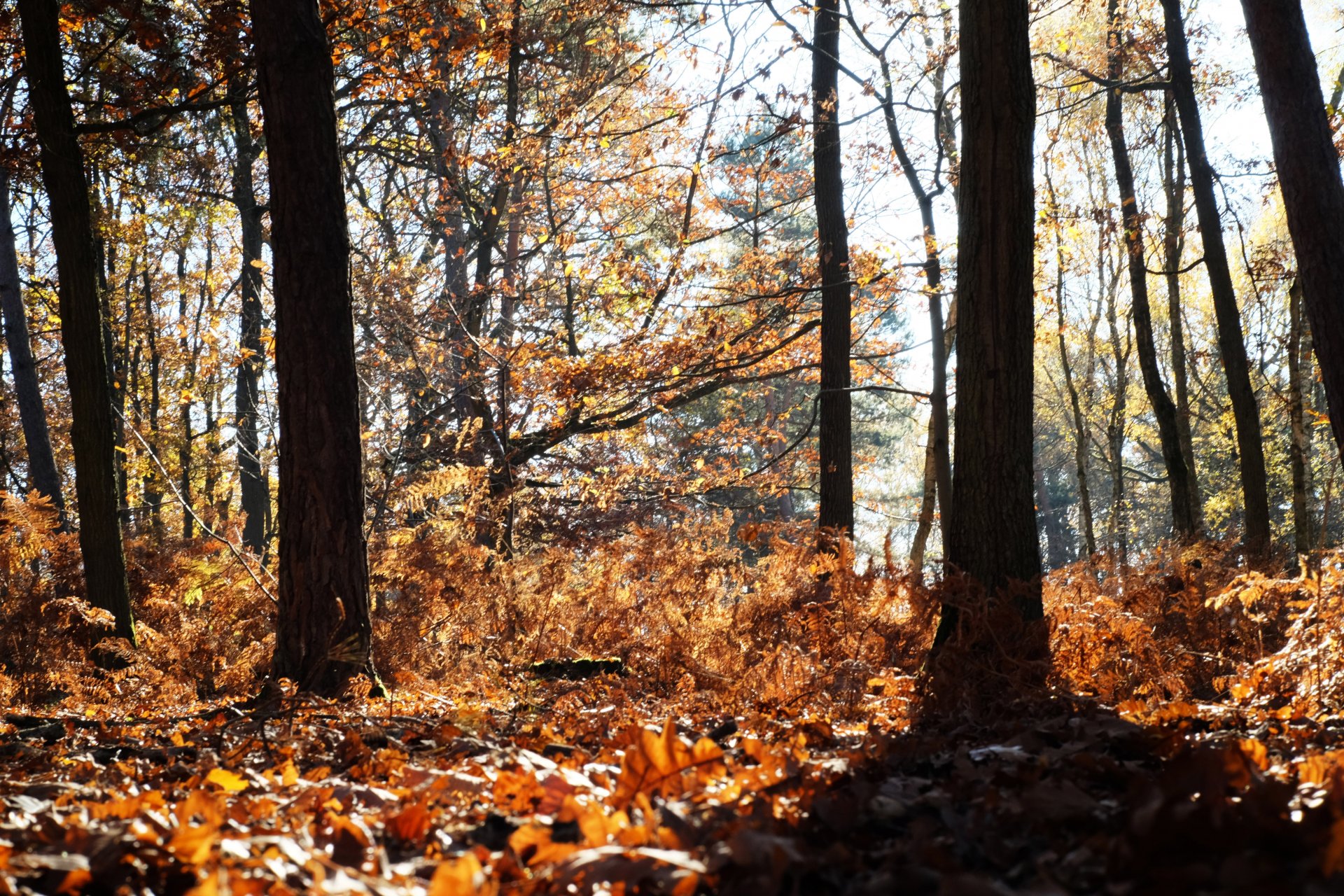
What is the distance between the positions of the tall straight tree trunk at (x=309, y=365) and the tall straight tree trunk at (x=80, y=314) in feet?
7.69

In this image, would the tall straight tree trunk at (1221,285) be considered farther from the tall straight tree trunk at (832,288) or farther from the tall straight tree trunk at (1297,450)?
the tall straight tree trunk at (832,288)

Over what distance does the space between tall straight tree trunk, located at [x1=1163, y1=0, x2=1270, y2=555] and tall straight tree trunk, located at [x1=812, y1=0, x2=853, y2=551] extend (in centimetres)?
406

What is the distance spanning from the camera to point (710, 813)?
2.02 m

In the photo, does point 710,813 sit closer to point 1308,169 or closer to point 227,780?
point 227,780

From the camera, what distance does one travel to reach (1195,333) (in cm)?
2620

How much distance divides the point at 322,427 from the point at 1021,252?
4022mm

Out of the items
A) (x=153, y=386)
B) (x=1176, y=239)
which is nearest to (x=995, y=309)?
(x=1176, y=239)

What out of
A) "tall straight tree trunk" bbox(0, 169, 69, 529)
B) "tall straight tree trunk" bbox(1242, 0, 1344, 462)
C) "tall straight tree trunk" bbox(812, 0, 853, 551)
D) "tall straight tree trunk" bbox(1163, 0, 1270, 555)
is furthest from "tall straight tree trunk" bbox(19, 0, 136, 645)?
"tall straight tree trunk" bbox(1163, 0, 1270, 555)

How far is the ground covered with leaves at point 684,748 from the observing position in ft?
5.54

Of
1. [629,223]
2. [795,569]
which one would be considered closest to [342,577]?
[795,569]

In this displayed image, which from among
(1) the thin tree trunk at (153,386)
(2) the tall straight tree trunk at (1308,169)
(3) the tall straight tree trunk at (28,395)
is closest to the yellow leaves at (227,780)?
(2) the tall straight tree trunk at (1308,169)

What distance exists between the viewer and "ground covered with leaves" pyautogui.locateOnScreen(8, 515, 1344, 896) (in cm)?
169

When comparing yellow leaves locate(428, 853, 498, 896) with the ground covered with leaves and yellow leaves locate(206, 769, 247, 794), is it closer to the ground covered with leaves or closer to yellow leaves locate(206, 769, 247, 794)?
the ground covered with leaves

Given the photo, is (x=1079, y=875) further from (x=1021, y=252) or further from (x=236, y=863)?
(x=1021, y=252)
